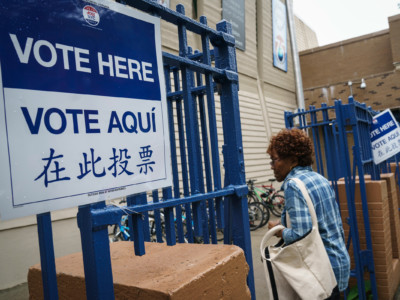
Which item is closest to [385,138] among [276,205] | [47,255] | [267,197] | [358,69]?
[47,255]

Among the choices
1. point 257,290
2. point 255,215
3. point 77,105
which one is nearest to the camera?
point 77,105

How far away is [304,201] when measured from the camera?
2.06 metres

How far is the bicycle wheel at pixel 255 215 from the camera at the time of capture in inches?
311

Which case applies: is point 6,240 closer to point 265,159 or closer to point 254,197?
point 254,197

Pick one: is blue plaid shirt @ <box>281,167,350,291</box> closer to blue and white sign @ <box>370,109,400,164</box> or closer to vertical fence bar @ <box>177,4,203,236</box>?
vertical fence bar @ <box>177,4,203,236</box>

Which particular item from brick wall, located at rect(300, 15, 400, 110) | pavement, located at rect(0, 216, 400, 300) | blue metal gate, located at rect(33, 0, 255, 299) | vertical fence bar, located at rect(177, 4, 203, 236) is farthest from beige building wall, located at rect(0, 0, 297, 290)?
vertical fence bar, located at rect(177, 4, 203, 236)

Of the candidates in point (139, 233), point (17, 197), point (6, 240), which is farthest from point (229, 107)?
point (6, 240)

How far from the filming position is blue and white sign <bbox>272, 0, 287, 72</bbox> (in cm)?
1294

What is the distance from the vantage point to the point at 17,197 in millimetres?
934

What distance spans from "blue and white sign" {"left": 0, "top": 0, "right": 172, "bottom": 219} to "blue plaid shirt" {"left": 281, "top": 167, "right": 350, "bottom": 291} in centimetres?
105

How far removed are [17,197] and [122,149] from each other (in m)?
0.37

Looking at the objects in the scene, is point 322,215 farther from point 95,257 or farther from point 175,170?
point 95,257

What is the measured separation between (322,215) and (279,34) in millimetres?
12521

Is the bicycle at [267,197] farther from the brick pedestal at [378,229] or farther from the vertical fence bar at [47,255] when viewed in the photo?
the vertical fence bar at [47,255]
